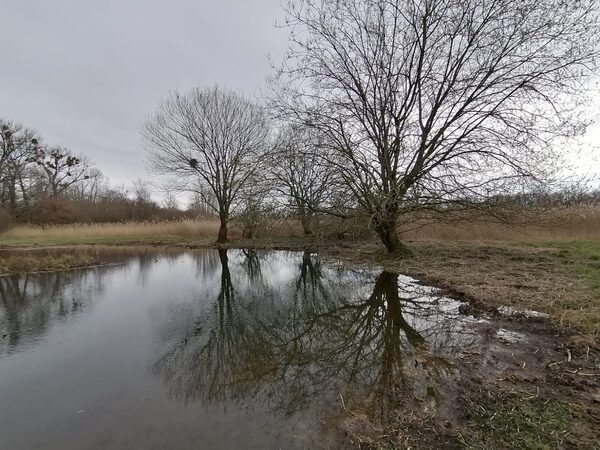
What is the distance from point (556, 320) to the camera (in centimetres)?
448

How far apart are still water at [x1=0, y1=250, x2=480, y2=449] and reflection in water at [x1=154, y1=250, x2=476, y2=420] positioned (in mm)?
20

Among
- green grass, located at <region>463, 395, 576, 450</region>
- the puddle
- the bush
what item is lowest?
green grass, located at <region>463, 395, 576, 450</region>

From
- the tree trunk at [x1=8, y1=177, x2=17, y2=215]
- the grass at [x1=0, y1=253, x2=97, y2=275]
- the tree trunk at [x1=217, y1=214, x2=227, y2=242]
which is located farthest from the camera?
the tree trunk at [x1=8, y1=177, x2=17, y2=215]

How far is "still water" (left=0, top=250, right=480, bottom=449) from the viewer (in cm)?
278

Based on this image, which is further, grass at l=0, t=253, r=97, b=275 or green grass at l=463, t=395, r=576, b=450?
grass at l=0, t=253, r=97, b=275

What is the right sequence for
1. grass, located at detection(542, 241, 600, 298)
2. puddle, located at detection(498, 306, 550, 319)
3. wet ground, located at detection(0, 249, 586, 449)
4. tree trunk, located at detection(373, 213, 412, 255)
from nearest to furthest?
wet ground, located at detection(0, 249, 586, 449), puddle, located at detection(498, 306, 550, 319), grass, located at detection(542, 241, 600, 298), tree trunk, located at detection(373, 213, 412, 255)

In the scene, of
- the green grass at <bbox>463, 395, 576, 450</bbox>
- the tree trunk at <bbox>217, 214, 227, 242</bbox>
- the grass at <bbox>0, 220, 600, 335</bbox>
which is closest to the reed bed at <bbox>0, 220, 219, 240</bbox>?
the tree trunk at <bbox>217, 214, 227, 242</bbox>

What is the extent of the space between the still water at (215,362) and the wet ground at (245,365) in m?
0.02

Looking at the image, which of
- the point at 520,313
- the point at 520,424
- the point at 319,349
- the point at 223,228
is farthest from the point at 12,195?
the point at 520,424

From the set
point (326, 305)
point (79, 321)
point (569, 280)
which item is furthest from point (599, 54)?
point (79, 321)

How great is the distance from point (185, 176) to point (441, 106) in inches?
637

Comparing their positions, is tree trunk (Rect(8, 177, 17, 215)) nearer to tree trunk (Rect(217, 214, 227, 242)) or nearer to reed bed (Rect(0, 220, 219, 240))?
reed bed (Rect(0, 220, 219, 240))

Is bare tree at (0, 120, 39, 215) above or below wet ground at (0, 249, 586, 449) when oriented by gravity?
above

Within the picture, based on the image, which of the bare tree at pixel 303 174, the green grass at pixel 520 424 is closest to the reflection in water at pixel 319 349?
the green grass at pixel 520 424
